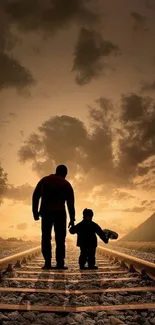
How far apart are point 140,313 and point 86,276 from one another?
2.32 metres

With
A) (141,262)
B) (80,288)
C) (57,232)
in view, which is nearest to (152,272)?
(141,262)

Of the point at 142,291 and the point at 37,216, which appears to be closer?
the point at 142,291

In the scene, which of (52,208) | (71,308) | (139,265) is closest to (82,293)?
(71,308)

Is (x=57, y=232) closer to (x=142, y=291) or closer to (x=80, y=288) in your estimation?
(x=80, y=288)

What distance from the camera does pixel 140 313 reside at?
3.29 meters

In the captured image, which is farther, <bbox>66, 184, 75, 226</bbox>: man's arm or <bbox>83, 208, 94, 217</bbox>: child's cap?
<bbox>83, 208, 94, 217</bbox>: child's cap

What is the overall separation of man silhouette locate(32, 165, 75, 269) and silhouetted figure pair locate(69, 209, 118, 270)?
327mm

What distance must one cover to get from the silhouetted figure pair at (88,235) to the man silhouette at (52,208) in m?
0.33

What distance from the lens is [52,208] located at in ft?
20.8

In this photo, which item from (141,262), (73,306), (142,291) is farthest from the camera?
(141,262)

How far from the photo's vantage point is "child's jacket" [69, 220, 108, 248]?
6.48 m

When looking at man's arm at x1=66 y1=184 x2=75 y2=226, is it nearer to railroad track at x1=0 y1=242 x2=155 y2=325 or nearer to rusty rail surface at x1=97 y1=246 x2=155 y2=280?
railroad track at x1=0 y1=242 x2=155 y2=325

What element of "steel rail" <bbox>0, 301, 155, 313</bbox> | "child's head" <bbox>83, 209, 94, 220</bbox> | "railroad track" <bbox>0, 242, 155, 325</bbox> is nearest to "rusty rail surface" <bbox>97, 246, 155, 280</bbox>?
"railroad track" <bbox>0, 242, 155, 325</bbox>

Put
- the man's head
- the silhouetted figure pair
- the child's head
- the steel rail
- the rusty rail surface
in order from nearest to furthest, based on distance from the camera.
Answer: the steel rail
the rusty rail surface
the silhouetted figure pair
the man's head
the child's head
